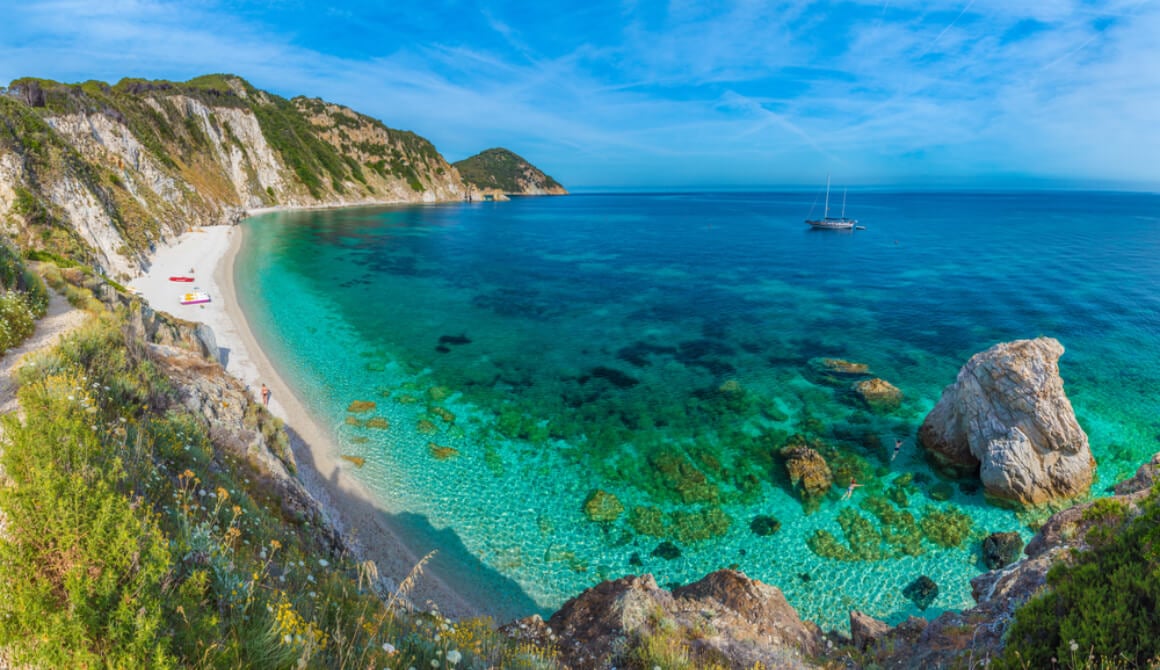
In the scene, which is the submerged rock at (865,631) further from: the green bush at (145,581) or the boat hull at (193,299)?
the boat hull at (193,299)

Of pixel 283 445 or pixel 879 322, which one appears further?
pixel 879 322

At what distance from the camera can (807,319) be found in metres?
37.5

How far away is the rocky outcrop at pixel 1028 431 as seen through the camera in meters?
17.0

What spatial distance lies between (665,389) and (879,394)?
1060 centimetres

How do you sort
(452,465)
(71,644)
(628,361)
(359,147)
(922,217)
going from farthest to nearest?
(359,147) < (922,217) < (628,361) < (452,465) < (71,644)

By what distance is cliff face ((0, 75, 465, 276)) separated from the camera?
33.1 metres

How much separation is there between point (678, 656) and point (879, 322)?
36584 millimetres

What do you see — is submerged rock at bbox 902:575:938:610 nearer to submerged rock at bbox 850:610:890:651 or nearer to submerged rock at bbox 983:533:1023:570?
submerged rock at bbox 983:533:1023:570

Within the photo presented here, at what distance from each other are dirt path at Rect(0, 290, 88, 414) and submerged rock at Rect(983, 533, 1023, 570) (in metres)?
23.2

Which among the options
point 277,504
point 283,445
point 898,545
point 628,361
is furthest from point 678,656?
point 628,361

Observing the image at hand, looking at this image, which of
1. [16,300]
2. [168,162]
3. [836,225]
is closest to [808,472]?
[16,300]

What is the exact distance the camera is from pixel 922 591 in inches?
547

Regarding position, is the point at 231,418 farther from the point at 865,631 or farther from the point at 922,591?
the point at 922,591

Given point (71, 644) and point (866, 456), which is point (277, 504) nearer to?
point (71, 644)
